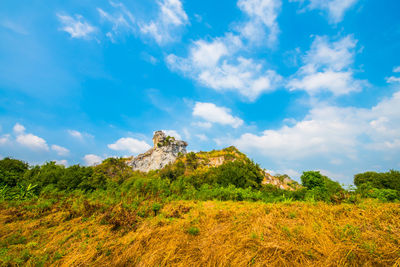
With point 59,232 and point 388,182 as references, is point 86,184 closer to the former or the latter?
point 59,232

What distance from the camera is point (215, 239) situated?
13.8 ft

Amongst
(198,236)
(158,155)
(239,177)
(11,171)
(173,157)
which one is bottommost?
(198,236)

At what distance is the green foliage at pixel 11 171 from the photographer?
1141 cm

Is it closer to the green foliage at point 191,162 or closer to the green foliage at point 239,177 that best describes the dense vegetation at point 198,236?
the green foliage at point 239,177

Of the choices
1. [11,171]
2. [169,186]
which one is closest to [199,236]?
[169,186]

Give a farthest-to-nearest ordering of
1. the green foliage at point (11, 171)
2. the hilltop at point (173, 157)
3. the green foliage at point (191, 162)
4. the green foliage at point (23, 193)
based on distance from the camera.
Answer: the hilltop at point (173, 157) → the green foliage at point (191, 162) → the green foliage at point (11, 171) → the green foliage at point (23, 193)

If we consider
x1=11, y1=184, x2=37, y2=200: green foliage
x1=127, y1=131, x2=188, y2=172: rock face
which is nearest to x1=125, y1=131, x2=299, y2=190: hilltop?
x1=127, y1=131, x2=188, y2=172: rock face

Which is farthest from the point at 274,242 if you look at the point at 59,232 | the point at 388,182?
the point at 388,182

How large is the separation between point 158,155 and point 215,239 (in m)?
72.9

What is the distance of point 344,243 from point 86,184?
14.5 metres

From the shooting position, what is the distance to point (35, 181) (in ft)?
39.2

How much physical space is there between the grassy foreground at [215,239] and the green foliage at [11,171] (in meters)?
8.04

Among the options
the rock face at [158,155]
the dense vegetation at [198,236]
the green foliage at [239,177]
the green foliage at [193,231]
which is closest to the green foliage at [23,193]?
the dense vegetation at [198,236]

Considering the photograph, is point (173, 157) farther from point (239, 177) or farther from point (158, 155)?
point (239, 177)
